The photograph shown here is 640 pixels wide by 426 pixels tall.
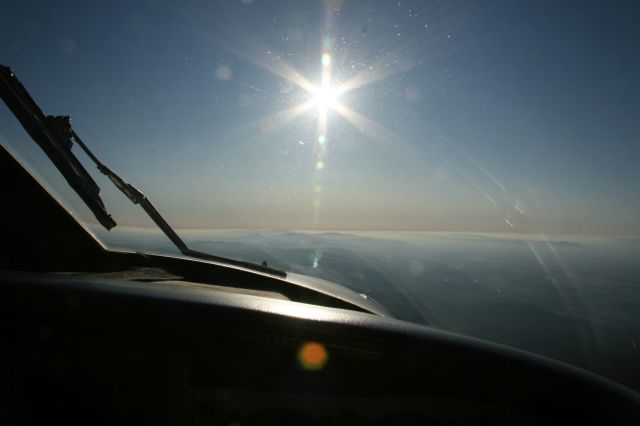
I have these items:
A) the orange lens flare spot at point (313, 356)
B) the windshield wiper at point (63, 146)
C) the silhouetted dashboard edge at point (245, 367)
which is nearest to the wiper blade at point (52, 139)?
the windshield wiper at point (63, 146)

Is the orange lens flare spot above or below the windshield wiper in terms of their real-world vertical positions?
below

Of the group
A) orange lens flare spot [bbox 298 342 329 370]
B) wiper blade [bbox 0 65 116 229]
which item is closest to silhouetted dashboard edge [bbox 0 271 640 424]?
orange lens flare spot [bbox 298 342 329 370]

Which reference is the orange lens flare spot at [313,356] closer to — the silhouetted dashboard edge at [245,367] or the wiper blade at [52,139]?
the silhouetted dashboard edge at [245,367]

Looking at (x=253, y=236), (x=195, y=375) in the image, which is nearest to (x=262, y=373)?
(x=195, y=375)

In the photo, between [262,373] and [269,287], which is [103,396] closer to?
[262,373]

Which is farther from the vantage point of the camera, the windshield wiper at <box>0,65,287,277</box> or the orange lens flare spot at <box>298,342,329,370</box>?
the windshield wiper at <box>0,65,287,277</box>

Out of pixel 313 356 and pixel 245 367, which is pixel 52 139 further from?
pixel 313 356

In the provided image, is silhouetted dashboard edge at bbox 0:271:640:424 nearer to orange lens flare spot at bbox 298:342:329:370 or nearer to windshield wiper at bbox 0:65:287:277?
orange lens flare spot at bbox 298:342:329:370

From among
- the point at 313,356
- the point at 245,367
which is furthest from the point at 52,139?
the point at 313,356
